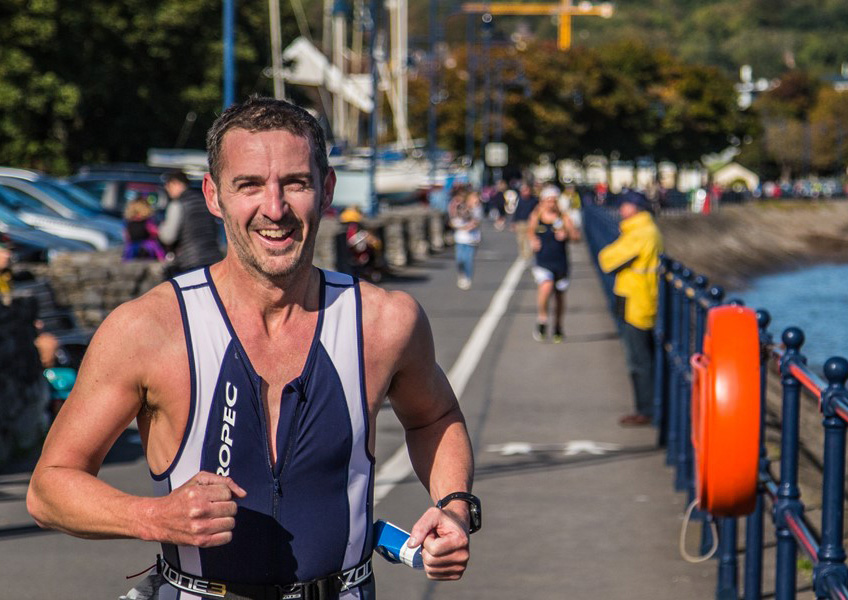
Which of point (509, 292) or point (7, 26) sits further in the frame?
point (7, 26)

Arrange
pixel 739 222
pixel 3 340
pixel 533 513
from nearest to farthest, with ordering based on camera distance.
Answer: pixel 533 513 < pixel 3 340 < pixel 739 222

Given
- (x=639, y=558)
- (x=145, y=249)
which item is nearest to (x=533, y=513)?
(x=639, y=558)

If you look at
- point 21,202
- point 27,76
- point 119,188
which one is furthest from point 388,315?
point 27,76

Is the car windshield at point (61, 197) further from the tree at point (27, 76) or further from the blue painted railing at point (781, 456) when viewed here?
the blue painted railing at point (781, 456)

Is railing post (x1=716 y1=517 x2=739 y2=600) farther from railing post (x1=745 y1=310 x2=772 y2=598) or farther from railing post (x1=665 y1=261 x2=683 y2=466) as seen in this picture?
railing post (x1=665 y1=261 x2=683 y2=466)

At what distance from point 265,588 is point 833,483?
2027mm

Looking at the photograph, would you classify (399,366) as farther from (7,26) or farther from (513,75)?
(513,75)

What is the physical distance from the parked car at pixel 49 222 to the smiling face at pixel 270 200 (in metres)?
21.9

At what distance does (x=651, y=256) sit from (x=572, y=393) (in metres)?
1.96

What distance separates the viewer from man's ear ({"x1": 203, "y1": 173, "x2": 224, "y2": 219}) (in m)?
3.35

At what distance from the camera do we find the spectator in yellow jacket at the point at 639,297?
1229 centimetres

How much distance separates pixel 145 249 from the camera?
18.8 m

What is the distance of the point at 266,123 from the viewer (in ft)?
10.6

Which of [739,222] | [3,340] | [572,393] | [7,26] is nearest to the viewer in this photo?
[3,340]
